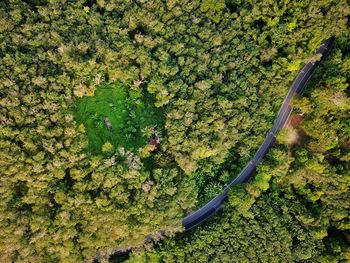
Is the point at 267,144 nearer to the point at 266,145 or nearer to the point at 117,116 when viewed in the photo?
the point at 266,145

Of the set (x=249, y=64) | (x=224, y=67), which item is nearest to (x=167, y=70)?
(x=224, y=67)

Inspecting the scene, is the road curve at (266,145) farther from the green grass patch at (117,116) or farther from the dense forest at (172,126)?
the green grass patch at (117,116)

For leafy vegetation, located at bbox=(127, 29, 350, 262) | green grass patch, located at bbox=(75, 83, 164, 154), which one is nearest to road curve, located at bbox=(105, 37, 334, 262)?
leafy vegetation, located at bbox=(127, 29, 350, 262)

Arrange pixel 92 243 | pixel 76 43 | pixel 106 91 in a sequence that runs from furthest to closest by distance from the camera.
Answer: pixel 106 91 < pixel 76 43 < pixel 92 243

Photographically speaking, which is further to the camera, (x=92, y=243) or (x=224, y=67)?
(x=224, y=67)

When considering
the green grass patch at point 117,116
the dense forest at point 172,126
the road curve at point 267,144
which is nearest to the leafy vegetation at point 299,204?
the dense forest at point 172,126

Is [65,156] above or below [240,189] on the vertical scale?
below

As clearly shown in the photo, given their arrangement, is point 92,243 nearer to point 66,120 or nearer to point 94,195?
point 94,195

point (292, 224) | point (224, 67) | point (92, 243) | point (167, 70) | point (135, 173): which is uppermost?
point (224, 67)
